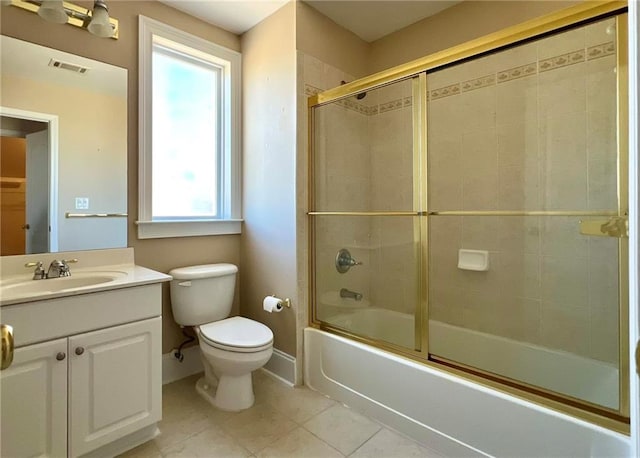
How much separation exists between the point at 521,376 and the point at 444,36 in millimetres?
2103

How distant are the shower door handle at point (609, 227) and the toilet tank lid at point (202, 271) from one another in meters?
1.92

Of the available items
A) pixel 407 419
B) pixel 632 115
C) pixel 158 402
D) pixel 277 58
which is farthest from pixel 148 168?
pixel 632 115

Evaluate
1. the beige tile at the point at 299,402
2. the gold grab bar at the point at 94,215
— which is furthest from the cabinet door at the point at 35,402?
the beige tile at the point at 299,402

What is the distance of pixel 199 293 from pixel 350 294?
39.7 inches

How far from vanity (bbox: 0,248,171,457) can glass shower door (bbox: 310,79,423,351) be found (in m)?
1.04

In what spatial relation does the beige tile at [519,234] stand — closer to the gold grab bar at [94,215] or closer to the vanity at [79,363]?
the vanity at [79,363]

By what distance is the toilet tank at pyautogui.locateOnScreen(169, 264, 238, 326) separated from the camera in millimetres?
2078

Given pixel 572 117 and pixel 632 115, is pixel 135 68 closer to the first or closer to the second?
pixel 632 115

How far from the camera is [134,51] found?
204 cm

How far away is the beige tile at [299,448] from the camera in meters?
1.55

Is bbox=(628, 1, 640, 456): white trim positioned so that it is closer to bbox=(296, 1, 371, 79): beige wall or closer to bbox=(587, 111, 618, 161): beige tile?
bbox=(587, 111, 618, 161): beige tile

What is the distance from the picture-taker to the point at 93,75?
74.8 inches

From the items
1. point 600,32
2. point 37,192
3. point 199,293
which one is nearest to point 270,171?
point 199,293

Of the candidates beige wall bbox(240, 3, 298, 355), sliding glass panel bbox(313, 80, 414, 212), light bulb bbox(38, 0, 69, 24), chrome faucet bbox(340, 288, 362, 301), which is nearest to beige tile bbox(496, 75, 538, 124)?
sliding glass panel bbox(313, 80, 414, 212)
